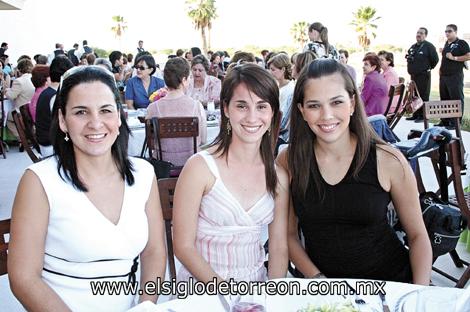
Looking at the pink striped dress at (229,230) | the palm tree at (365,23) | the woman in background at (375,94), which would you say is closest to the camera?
the pink striped dress at (229,230)

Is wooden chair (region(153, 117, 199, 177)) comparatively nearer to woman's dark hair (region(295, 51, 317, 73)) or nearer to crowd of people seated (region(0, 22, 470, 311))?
woman's dark hair (region(295, 51, 317, 73))

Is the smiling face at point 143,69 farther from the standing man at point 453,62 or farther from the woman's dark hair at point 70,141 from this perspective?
the standing man at point 453,62

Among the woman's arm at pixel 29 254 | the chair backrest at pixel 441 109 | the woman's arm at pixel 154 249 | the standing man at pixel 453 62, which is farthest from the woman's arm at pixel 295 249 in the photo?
the standing man at pixel 453 62

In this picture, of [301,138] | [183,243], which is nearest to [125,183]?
[183,243]

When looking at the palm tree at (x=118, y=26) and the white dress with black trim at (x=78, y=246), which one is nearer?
the white dress with black trim at (x=78, y=246)

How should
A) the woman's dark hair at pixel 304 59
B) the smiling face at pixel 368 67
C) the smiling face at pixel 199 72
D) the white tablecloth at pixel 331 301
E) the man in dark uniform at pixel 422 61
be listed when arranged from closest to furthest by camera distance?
the white tablecloth at pixel 331 301
the woman's dark hair at pixel 304 59
the smiling face at pixel 199 72
the smiling face at pixel 368 67
the man in dark uniform at pixel 422 61

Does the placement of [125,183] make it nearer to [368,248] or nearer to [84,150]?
[84,150]

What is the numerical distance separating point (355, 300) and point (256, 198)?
0.69 m

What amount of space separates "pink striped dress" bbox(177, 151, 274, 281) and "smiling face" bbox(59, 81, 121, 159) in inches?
16.5

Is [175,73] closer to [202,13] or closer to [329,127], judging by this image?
[329,127]

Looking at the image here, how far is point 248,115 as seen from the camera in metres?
1.84

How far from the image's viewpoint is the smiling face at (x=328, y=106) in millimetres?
1807

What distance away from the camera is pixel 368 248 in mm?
1856

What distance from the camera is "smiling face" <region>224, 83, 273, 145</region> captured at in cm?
183
